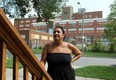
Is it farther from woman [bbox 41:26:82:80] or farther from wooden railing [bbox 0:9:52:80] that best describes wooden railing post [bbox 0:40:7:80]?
woman [bbox 41:26:82:80]

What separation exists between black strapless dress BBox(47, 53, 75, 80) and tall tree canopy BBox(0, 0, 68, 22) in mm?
13145

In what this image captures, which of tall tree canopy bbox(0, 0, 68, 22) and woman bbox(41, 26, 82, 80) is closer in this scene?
woman bbox(41, 26, 82, 80)

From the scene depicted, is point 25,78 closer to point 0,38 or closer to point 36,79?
point 36,79

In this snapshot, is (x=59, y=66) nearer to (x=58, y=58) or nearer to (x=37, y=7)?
(x=58, y=58)

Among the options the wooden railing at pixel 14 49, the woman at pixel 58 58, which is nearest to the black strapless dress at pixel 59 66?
the woman at pixel 58 58

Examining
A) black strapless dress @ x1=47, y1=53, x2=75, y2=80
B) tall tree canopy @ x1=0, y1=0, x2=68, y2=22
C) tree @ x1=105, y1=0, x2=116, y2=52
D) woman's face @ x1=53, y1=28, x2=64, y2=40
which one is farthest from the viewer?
tree @ x1=105, y1=0, x2=116, y2=52

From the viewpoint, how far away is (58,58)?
3.95m

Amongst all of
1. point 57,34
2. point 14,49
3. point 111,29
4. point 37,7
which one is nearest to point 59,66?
point 57,34

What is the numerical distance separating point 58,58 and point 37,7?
45.0 ft

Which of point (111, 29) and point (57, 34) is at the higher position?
point (57, 34)

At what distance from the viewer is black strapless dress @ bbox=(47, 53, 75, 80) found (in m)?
3.94

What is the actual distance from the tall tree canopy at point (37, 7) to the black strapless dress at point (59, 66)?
1314 centimetres

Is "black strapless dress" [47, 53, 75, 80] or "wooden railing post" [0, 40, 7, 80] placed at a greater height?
"wooden railing post" [0, 40, 7, 80]

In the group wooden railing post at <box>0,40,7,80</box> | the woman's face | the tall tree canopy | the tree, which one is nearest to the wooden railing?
wooden railing post at <box>0,40,7,80</box>
